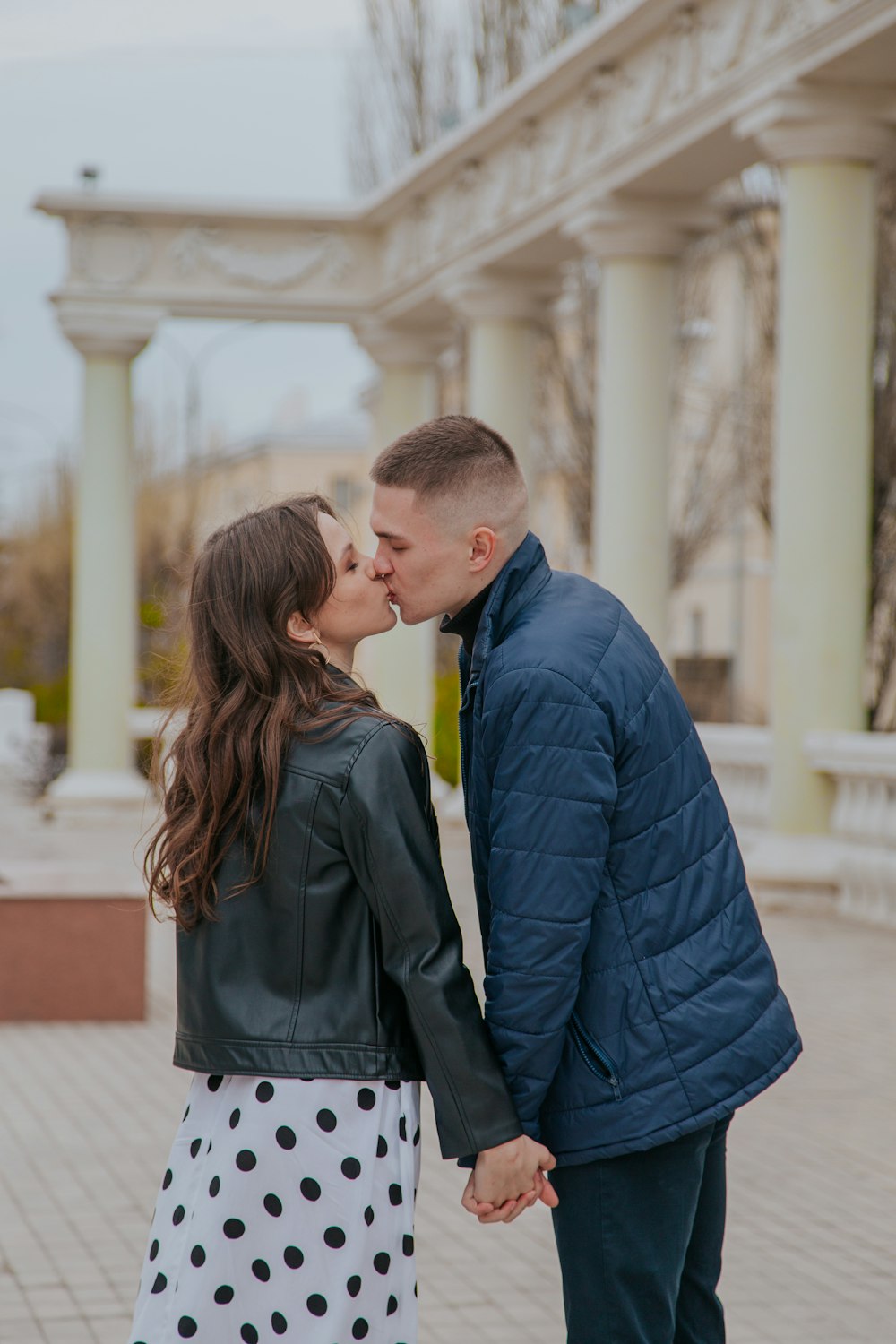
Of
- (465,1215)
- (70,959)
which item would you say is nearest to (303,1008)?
(465,1215)

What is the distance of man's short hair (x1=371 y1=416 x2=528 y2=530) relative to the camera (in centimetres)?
262

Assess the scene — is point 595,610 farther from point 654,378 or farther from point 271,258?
point 271,258

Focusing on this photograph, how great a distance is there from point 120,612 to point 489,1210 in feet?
52.5

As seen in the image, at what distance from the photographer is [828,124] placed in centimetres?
1006

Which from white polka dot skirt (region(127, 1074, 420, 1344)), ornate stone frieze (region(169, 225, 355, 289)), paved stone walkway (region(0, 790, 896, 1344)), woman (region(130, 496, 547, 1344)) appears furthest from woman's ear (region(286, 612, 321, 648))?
ornate stone frieze (region(169, 225, 355, 289))

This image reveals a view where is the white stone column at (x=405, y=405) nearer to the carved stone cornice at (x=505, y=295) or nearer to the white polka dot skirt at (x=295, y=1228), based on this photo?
the carved stone cornice at (x=505, y=295)

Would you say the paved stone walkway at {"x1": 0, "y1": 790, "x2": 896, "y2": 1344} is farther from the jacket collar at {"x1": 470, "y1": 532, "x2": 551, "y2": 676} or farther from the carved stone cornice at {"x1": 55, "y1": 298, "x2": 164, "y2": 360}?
the carved stone cornice at {"x1": 55, "y1": 298, "x2": 164, "y2": 360}

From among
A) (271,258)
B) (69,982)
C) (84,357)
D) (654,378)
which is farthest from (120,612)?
(69,982)

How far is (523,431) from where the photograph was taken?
51.5ft

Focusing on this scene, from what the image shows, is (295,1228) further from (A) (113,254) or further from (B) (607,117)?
(A) (113,254)

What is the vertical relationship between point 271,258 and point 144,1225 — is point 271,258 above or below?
above

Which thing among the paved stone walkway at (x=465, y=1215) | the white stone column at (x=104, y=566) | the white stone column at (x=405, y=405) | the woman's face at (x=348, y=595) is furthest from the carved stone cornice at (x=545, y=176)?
the woman's face at (x=348, y=595)

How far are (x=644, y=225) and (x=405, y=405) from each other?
6.19 meters

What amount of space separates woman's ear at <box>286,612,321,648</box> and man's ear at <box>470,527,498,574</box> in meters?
0.26
